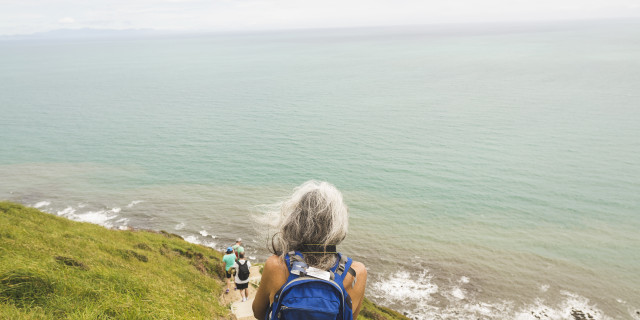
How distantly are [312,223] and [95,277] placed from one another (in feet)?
25.0

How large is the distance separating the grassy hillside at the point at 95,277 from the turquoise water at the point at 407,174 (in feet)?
42.2

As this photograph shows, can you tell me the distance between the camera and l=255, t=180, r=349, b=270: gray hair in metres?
3.48

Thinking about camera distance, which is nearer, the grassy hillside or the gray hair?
the gray hair

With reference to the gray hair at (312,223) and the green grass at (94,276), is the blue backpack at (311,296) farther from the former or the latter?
the green grass at (94,276)

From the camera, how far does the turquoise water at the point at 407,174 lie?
2736 cm

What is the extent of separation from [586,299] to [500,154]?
97.1 ft

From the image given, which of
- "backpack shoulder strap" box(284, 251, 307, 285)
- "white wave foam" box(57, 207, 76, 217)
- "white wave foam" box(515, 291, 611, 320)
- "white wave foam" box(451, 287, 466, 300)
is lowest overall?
"white wave foam" box(57, 207, 76, 217)

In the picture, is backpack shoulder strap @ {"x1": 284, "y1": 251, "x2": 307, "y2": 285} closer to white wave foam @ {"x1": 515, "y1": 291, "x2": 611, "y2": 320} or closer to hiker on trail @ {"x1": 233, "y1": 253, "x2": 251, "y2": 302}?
hiker on trail @ {"x1": 233, "y1": 253, "x2": 251, "y2": 302}

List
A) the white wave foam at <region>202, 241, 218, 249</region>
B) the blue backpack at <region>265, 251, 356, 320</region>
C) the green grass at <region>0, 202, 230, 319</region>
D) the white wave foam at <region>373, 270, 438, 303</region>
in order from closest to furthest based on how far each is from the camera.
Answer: the blue backpack at <region>265, 251, 356, 320</region> → the green grass at <region>0, 202, 230, 319</region> → the white wave foam at <region>373, 270, 438, 303</region> → the white wave foam at <region>202, 241, 218, 249</region>

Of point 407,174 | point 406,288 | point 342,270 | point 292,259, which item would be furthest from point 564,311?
point 292,259

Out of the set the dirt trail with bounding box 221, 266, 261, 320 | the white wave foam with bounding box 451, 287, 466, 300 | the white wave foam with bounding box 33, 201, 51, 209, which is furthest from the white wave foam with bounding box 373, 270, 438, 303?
the white wave foam with bounding box 33, 201, 51, 209

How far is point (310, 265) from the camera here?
3352 millimetres

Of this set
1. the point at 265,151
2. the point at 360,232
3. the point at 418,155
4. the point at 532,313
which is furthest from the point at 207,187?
the point at 532,313

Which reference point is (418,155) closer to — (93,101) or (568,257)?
(568,257)
